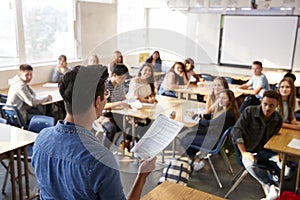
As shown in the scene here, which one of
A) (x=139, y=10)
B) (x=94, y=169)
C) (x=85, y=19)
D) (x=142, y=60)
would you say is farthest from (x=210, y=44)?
(x=94, y=169)

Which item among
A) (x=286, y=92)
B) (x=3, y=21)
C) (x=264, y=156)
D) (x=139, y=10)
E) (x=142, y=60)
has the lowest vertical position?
(x=264, y=156)

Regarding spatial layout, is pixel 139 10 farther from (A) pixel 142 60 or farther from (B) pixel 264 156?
(A) pixel 142 60

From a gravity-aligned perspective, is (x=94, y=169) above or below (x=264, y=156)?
above

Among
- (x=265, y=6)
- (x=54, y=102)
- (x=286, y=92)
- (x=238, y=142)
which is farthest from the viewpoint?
(x=265, y=6)

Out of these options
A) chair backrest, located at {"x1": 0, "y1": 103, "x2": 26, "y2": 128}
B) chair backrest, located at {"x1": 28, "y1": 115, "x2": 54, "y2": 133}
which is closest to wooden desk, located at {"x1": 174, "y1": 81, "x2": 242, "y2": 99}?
chair backrest, located at {"x1": 28, "y1": 115, "x2": 54, "y2": 133}

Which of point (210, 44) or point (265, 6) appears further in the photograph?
point (210, 44)

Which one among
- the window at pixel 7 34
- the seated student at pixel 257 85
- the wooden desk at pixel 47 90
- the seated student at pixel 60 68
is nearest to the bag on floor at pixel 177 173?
the wooden desk at pixel 47 90

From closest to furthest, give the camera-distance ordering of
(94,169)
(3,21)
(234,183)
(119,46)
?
(94,169)
(119,46)
(234,183)
(3,21)

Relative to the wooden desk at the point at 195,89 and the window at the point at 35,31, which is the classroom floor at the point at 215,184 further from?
the window at the point at 35,31

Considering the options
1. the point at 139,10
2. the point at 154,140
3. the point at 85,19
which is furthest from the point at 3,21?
the point at 154,140

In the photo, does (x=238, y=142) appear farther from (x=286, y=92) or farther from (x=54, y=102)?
(x=54, y=102)

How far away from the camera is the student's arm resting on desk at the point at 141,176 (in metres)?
1.22

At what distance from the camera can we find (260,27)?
6.41 meters

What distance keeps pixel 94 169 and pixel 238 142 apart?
2.22 metres
